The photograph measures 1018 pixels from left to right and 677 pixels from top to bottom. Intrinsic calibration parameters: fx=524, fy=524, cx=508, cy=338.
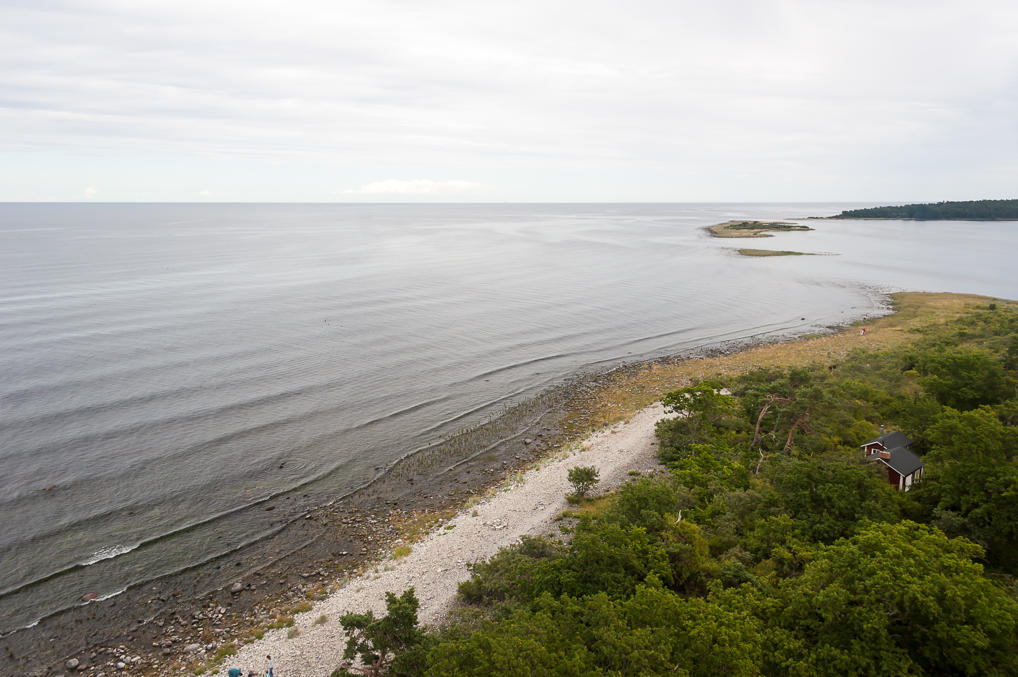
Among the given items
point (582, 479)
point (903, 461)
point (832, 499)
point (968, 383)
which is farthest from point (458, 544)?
point (968, 383)

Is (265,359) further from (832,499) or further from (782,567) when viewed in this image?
(832,499)

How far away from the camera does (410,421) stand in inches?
1741

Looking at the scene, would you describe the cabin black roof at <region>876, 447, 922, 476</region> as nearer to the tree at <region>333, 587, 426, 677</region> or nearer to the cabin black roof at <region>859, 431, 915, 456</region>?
the cabin black roof at <region>859, 431, 915, 456</region>

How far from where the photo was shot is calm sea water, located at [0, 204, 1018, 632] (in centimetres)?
3125

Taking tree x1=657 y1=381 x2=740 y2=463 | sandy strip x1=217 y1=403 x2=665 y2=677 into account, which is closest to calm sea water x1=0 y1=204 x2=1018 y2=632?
sandy strip x1=217 y1=403 x2=665 y2=677

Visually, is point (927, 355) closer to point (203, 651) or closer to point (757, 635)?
point (757, 635)

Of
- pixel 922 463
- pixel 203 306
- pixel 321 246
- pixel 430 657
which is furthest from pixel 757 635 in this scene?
pixel 321 246

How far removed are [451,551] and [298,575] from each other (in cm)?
799

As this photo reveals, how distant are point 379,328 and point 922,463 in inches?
2269

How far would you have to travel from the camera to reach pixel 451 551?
2823 cm

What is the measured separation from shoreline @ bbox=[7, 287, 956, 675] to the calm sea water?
2715 millimetres

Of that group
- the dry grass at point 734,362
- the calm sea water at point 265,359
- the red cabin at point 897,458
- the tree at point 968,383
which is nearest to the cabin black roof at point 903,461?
the red cabin at point 897,458

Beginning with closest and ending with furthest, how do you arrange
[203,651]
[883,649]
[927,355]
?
[883,649] < [203,651] < [927,355]

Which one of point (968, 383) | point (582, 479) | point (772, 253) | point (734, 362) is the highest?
point (772, 253)
